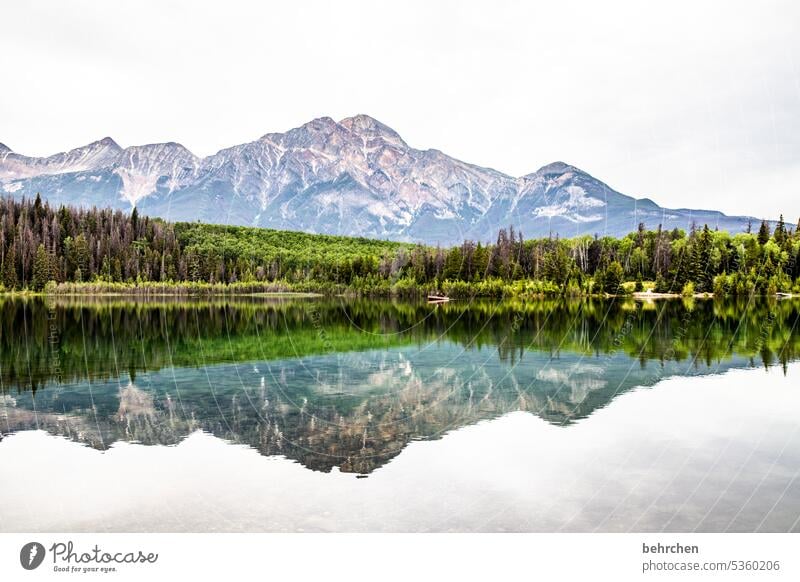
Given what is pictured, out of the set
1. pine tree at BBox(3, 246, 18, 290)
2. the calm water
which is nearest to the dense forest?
pine tree at BBox(3, 246, 18, 290)

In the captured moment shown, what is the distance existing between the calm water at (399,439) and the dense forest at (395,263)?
36.8m

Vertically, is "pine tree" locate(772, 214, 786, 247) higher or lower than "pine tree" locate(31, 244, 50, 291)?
higher

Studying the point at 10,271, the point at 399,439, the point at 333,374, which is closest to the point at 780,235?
the point at 333,374

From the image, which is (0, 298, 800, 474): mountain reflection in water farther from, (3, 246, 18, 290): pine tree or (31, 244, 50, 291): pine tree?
(31, 244, 50, 291): pine tree

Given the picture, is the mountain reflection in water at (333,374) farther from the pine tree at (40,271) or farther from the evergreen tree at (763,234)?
the pine tree at (40,271)

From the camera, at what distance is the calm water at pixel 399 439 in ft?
23.5

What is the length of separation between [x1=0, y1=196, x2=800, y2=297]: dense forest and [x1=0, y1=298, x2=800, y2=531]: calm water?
36791 mm

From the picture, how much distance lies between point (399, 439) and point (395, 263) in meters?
67.9

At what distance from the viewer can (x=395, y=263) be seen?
255ft

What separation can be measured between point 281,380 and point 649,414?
8.12 metres

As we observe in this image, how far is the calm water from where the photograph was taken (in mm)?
7148

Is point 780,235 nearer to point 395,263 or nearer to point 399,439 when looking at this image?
point 395,263

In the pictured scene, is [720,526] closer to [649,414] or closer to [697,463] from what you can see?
[697,463]

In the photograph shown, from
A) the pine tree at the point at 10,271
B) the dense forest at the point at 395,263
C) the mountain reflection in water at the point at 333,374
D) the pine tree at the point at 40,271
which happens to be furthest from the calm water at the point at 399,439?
the pine tree at the point at 40,271
